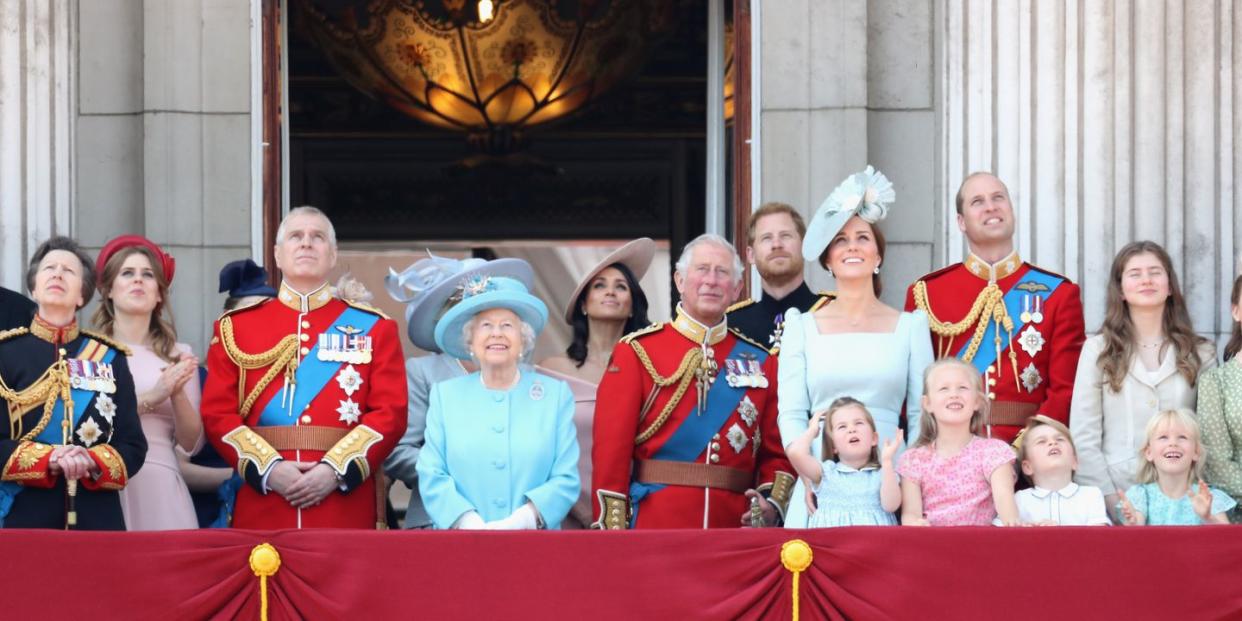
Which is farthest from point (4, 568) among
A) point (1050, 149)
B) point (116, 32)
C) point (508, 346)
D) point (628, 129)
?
point (628, 129)

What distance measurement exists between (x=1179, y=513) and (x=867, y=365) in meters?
1.06

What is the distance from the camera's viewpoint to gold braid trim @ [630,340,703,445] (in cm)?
752

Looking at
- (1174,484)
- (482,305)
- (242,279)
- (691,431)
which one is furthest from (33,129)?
(1174,484)

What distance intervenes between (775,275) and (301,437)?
186 cm

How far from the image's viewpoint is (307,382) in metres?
7.48

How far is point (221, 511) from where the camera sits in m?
7.91

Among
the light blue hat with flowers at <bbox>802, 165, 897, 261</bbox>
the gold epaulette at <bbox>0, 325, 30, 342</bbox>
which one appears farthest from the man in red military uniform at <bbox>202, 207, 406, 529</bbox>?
the light blue hat with flowers at <bbox>802, 165, 897, 261</bbox>

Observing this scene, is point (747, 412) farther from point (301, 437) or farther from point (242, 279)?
point (242, 279)

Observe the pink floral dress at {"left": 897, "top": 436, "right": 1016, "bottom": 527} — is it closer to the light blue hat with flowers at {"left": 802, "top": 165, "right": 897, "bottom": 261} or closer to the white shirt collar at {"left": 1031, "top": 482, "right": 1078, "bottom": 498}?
the white shirt collar at {"left": 1031, "top": 482, "right": 1078, "bottom": 498}

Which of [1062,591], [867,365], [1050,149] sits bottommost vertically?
[1062,591]

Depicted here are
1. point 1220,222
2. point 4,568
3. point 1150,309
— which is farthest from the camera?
point 1220,222

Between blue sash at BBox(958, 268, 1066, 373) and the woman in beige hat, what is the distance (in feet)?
4.38

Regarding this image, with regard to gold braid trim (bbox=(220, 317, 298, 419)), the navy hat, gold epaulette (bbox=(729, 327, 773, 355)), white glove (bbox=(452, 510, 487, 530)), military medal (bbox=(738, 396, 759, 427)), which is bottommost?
white glove (bbox=(452, 510, 487, 530))

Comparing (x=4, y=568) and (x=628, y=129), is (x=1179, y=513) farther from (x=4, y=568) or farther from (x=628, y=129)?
(x=628, y=129)
